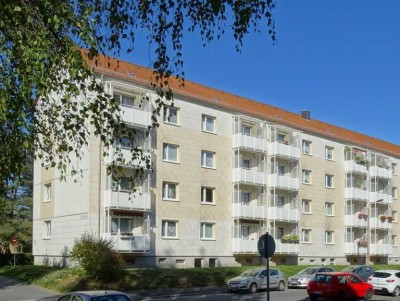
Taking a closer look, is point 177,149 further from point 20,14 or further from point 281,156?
point 20,14

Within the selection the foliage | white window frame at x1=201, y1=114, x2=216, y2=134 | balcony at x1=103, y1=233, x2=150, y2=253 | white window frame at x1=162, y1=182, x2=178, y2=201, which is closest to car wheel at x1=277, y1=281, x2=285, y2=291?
balcony at x1=103, y1=233, x2=150, y2=253

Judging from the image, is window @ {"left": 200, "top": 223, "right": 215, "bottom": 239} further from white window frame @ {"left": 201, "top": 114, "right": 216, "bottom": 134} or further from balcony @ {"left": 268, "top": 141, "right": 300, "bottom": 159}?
balcony @ {"left": 268, "top": 141, "right": 300, "bottom": 159}

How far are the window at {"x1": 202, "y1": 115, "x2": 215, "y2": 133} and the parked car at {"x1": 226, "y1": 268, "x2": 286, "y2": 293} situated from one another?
12.7 m

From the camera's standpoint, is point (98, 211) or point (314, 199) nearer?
point (98, 211)

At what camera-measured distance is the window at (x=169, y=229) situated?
127 feet

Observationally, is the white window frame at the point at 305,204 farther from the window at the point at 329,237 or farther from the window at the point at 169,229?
the window at the point at 169,229

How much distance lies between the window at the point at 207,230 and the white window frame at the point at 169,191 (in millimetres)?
3277

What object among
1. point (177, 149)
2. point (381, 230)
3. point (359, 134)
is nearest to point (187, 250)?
point (177, 149)

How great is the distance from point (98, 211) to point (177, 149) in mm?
7641

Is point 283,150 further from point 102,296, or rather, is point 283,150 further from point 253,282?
point 102,296

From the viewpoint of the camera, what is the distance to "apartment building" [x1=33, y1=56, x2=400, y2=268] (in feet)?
118

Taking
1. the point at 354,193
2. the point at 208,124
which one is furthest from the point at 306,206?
the point at 208,124

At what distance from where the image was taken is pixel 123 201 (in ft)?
116

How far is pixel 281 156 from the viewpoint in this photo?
46.2 meters
